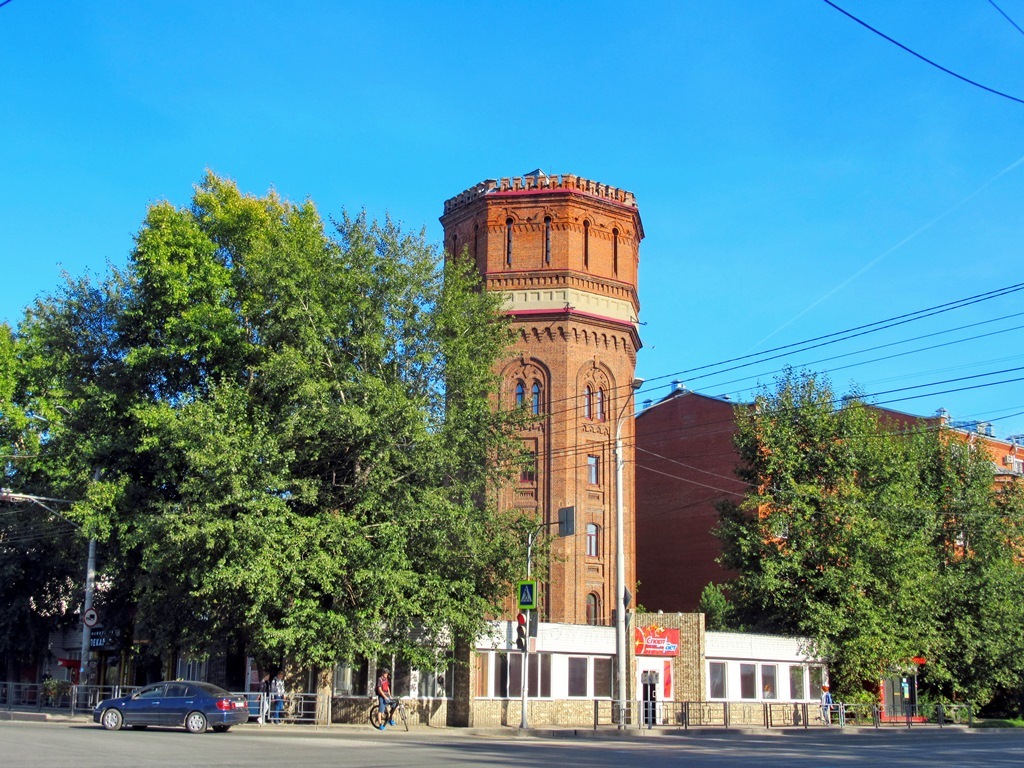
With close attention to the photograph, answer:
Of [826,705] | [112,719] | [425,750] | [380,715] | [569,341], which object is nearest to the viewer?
[425,750]

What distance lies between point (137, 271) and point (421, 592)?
45.4ft

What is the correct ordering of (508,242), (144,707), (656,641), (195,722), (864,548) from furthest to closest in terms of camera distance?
1. (508,242)
2. (864,548)
3. (656,641)
4. (144,707)
5. (195,722)

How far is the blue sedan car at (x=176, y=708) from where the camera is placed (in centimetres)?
2408

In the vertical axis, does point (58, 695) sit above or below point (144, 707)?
below

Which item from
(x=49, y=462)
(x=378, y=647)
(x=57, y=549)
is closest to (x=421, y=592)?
(x=378, y=647)

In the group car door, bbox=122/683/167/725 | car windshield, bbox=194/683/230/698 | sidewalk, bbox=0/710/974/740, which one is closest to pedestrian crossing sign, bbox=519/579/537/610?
sidewalk, bbox=0/710/974/740

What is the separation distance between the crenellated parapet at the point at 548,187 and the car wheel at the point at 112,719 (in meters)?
31.5

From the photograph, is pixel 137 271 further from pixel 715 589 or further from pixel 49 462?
pixel 715 589

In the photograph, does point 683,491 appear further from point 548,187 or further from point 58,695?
point 58,695

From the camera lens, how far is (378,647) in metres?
26.6

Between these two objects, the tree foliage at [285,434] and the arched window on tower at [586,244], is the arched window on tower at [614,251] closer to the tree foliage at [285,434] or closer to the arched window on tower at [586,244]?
the arched window on tower at [586,244]

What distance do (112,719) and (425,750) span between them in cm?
951

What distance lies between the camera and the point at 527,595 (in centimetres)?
2864

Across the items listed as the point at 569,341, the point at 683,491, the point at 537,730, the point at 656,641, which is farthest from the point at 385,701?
the point at 683,491
